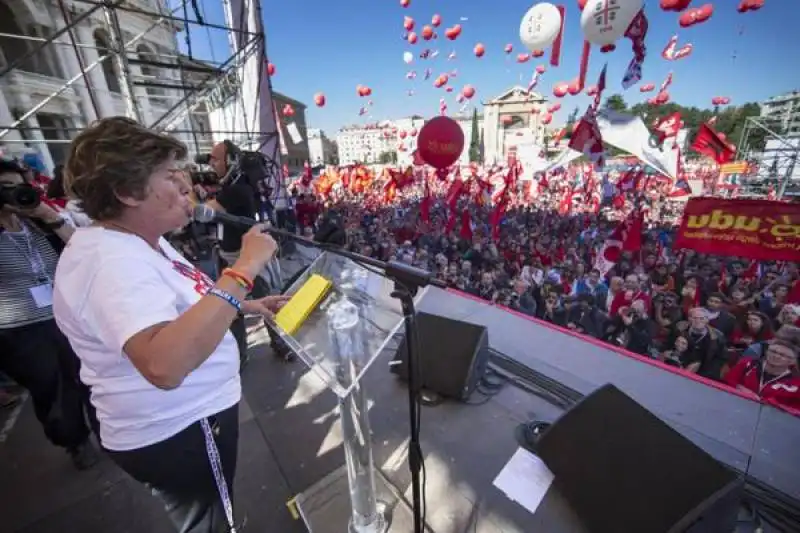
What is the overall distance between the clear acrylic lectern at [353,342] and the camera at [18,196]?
121 centimetres

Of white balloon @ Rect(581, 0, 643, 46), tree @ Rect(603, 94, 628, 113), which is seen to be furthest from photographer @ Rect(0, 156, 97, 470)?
tree @ Rect(603, 94, 628, 113)

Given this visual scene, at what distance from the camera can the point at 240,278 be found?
0.84 m

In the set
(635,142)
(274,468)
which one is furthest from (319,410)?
(635,142)

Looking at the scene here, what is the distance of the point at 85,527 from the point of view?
1690mm

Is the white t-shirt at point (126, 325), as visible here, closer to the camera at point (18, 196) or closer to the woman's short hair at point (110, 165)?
the woman's short hair at point (110, 165)

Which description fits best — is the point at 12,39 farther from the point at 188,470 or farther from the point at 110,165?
the point at 188,470

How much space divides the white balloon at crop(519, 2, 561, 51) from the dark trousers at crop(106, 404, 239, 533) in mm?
8209

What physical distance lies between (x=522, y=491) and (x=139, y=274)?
190cm

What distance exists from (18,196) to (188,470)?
136 centimetres

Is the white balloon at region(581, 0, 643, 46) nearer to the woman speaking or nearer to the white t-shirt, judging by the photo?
the woman speaking

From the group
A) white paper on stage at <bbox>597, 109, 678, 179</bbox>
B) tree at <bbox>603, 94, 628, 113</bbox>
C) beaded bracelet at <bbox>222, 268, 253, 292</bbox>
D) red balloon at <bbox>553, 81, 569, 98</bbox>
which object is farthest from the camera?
tree at <bbox>603, 94, 628, 113</bbox>

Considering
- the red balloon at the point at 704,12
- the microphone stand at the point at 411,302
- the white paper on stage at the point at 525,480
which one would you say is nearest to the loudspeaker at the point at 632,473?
the white paper on stage at the point at 525,480

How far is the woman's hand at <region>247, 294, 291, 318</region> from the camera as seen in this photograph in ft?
4.62

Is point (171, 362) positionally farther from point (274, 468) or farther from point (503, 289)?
point (503, 289)
